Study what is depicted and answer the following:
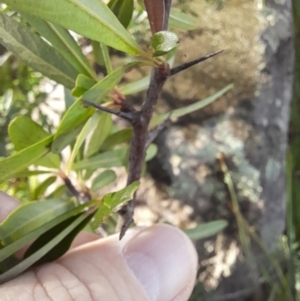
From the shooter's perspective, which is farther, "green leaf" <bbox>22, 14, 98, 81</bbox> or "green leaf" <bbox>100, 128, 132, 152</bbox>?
"green leaf" <bbox>100, 128, 132, 152</bbox>

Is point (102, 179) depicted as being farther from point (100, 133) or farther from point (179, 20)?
point (179, 20)

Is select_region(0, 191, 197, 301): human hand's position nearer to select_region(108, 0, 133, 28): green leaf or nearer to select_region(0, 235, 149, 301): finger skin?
select_region(0, 235, 149, 301): finger skin

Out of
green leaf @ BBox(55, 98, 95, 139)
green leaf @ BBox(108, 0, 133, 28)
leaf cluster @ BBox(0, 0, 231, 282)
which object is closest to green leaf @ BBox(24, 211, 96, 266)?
leaf cluster @ BBox(0, 0, 231, 282)

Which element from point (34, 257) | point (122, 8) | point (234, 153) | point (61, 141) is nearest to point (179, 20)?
point (122, 8)

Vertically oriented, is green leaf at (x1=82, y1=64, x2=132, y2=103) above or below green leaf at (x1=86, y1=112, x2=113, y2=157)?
above

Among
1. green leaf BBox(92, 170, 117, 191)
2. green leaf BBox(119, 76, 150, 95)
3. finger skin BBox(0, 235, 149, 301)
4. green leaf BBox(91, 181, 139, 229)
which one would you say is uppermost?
green leaf BBox(91, 181, 139, 229)

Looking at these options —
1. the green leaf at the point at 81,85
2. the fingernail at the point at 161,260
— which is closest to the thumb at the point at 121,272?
the fingernail at the point at 161,260

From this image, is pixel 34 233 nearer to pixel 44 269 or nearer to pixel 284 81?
pixel 44 269

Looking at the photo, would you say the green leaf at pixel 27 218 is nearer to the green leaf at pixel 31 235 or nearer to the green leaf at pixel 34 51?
the green leaf at pixel 31 235
